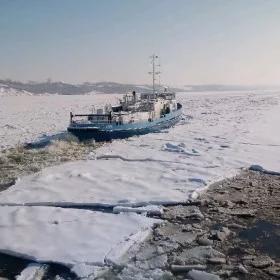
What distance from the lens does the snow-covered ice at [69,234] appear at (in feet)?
24.0

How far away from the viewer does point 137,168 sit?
1459cm

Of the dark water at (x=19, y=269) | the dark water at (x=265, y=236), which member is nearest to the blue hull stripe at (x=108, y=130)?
the dark water at (x=265, y=236)

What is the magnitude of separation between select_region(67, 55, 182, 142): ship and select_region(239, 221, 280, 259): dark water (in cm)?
1416

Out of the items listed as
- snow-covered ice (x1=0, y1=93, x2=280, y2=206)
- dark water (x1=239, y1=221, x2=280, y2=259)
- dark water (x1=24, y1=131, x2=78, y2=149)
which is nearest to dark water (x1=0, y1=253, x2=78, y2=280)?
snow-covered ice (x1=0, y1=93, x2=280, y2=206)

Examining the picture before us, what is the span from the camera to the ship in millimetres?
22066

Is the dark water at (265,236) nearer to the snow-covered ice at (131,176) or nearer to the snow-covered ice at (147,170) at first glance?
the snow-covered ice at (131,176)

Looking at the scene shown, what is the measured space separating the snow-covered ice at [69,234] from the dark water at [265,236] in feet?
6.66

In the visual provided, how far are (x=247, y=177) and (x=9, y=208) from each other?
7.15m

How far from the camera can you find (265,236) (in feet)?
27.0

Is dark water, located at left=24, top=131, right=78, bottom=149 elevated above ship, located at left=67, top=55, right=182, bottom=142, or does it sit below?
below

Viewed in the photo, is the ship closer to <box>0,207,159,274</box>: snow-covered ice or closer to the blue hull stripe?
the blue hull stripe

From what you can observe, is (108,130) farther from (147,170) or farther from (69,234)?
(69,234)

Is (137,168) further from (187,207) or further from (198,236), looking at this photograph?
(198,236)

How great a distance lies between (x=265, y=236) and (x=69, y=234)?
3.85 meters
